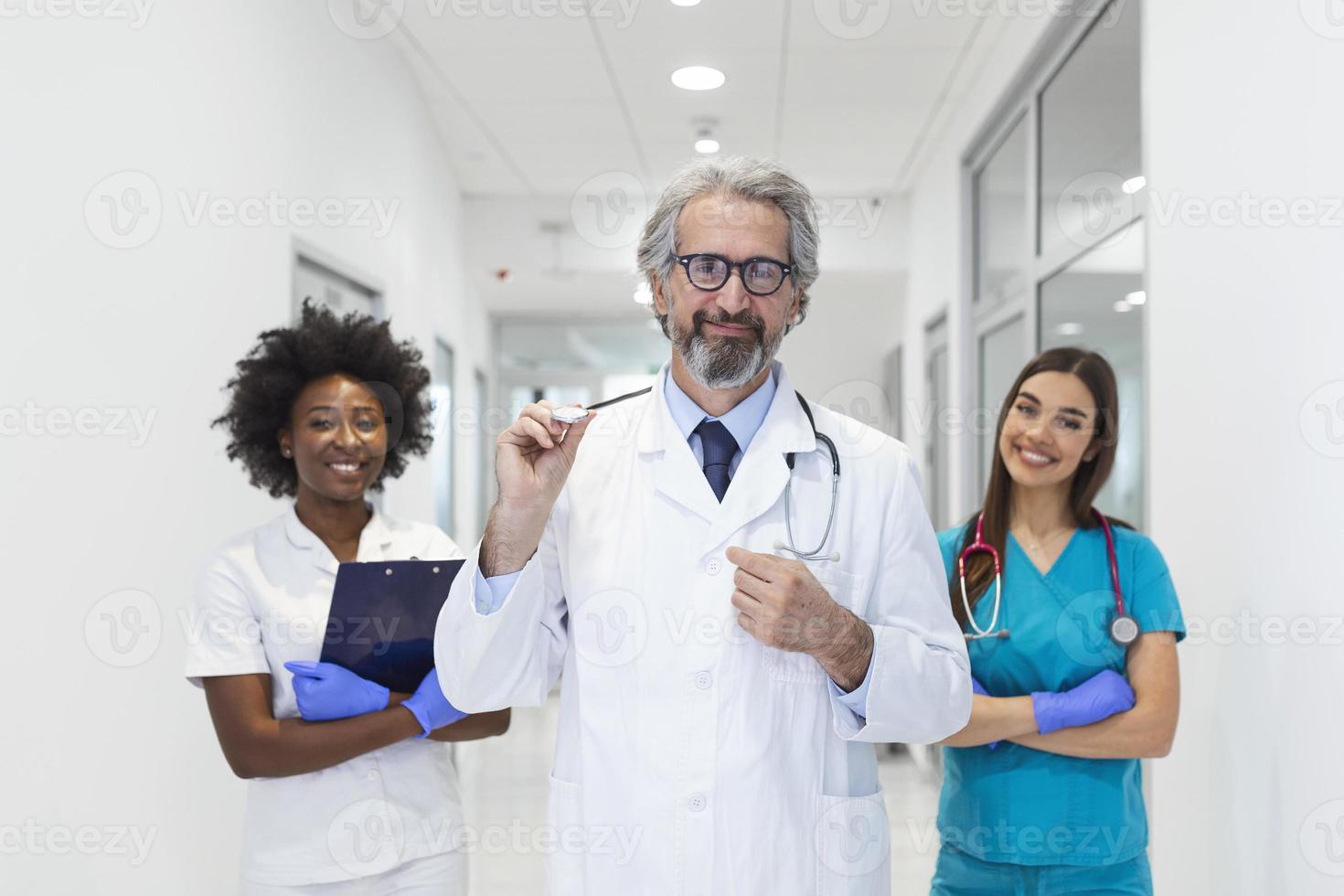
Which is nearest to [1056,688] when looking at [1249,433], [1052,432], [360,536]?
[1052,432]

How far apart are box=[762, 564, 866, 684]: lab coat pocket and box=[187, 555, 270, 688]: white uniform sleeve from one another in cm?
88

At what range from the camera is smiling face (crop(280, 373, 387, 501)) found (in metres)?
1.89

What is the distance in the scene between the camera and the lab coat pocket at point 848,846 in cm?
141

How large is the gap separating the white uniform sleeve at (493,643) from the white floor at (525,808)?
8.09 ft

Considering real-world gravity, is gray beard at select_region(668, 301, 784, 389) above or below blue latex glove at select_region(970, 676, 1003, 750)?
above

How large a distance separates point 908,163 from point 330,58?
3.26 metres

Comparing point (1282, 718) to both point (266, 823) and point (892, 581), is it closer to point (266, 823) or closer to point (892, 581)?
point (892, 581)

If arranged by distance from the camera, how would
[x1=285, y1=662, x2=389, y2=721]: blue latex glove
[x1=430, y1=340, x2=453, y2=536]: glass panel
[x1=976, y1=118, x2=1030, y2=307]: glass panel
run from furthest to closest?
[x1=430, y1=340, x2=453, y2=536]: glass panel → [x1=976, y1=118, x2=1030, y2=307]: glass panel → [x1=285, y1=662, x2=389, y2=721]: blue latex glove

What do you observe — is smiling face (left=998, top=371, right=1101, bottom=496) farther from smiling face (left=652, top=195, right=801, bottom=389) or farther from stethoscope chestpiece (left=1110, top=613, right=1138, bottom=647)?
smiling face (left=652, top=195, right=801, bottom=389)

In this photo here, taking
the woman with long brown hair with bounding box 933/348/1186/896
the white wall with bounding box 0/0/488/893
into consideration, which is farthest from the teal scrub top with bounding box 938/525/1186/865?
the white wall with bounding box 0/0/488/893

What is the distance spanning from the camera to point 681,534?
4.75 ft

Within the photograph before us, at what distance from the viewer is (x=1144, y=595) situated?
1.84 meters

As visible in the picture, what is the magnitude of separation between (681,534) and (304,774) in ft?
2.62

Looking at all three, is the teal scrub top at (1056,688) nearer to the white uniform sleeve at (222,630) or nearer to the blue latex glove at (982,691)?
the blue latex glove at (982,691)
